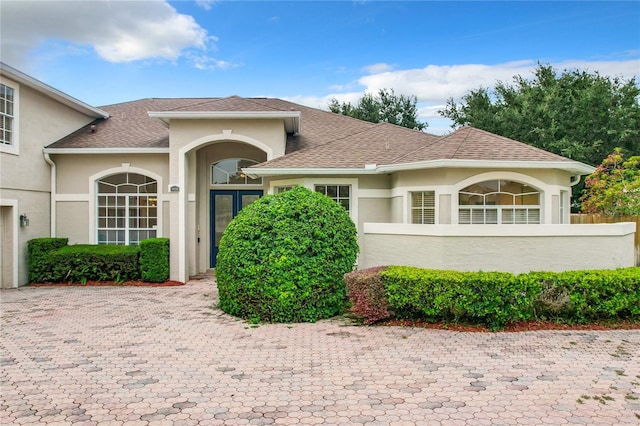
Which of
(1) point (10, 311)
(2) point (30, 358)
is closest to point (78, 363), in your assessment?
(2) point (30, 358)

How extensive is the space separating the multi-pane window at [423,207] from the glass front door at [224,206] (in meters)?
5.41

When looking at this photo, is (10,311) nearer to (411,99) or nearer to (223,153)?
(223,153)

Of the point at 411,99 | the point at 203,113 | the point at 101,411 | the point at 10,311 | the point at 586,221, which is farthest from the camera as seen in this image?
the point at 411,99

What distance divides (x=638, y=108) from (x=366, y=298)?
25.7 metres

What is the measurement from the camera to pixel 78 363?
5789 mm

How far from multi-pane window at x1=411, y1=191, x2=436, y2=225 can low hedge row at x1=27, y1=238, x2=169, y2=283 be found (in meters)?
6.92

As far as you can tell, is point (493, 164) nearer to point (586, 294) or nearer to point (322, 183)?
point (586, 294)

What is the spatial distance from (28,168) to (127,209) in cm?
276

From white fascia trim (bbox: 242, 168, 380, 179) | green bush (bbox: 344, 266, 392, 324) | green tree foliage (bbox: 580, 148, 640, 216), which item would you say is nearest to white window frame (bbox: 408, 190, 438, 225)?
white fascia trim (bbox: 242, 168, 380, 179)

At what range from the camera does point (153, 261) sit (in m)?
12.1

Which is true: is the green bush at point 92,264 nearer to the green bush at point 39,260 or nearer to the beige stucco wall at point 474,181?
the green bush at point 39,260

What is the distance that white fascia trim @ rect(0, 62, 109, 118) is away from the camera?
10855 millimetres

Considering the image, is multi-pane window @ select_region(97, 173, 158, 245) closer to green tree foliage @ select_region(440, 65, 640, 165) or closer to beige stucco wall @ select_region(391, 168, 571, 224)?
beige stucco wall @ select_region(391, 168, 571, 224)

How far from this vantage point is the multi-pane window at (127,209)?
13.3 metres
